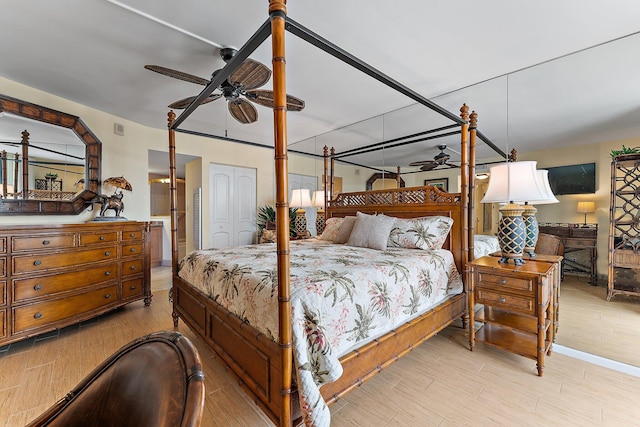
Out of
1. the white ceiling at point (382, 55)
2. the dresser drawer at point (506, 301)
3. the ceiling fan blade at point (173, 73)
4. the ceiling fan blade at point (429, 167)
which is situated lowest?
the dresser drawer at point (506, 301)

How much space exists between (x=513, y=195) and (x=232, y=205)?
4535 millimetres

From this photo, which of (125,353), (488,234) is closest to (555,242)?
(488,234)

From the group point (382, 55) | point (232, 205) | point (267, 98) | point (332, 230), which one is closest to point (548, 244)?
point (332, 230)

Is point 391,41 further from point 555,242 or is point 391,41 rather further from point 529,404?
point 555,242

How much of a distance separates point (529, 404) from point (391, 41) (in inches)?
107

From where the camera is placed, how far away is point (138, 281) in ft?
10.8

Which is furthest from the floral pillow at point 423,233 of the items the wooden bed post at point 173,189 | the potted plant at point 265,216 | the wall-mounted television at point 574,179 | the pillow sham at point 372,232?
the potted plant at point 265,216

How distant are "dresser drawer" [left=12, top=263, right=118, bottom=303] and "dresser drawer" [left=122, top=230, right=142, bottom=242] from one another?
32 cm

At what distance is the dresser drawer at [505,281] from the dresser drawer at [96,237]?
3717mm

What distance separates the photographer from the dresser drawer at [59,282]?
229cm

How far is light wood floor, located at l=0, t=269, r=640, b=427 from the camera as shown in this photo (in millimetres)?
1545

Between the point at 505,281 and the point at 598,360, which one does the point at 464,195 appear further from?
the point at 598,360

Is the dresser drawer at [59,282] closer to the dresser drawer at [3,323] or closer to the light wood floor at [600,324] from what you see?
the dresser drawer at [3,323]

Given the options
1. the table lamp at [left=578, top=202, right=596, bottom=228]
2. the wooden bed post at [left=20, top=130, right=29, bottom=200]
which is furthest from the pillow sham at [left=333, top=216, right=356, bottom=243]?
the wooden bed post at [left=20, top=130, right=29, bottom=200]
